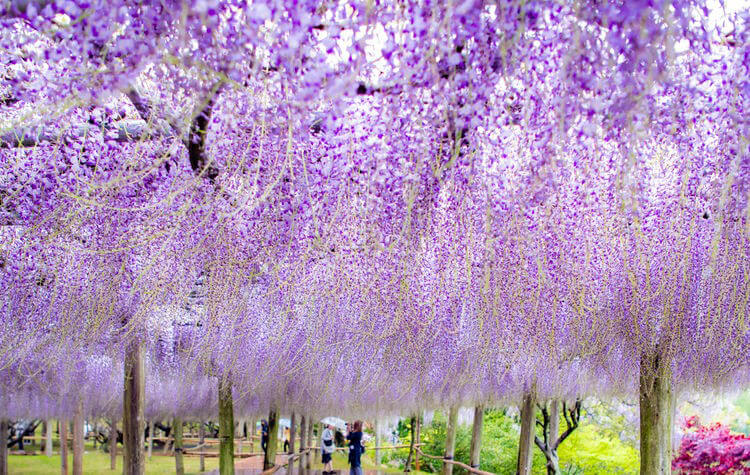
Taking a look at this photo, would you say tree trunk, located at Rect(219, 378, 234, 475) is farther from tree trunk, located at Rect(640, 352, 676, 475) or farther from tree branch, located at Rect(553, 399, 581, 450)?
tree branch, located at Rect(553, 399, 581, 450)

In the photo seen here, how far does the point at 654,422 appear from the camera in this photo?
629 cm

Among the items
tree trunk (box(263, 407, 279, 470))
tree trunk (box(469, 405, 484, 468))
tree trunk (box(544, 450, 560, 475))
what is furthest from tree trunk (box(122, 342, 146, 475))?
tree trunk (box(544, 450, 560, 475))

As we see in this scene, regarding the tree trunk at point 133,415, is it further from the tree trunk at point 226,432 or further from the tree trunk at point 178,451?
the tree trunk at point 178,451

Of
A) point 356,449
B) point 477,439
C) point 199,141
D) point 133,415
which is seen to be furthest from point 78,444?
point 199,141

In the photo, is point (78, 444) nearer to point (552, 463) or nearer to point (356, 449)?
point (356, 449)

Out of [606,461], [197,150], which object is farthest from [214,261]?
[606,461]

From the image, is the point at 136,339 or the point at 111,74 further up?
the point at 111,74

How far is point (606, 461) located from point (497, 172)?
36.4 ft

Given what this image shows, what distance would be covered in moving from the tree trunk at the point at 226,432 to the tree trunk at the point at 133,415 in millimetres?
1612

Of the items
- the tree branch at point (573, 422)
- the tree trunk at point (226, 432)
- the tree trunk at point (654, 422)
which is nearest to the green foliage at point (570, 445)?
the tree branch at point (573, 422)

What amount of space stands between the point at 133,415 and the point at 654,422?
4941 mm

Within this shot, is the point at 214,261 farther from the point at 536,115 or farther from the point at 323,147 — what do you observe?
the point at 536,115

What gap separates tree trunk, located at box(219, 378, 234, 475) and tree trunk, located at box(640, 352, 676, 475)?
4928 millimetres

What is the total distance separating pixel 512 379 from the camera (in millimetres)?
11109
